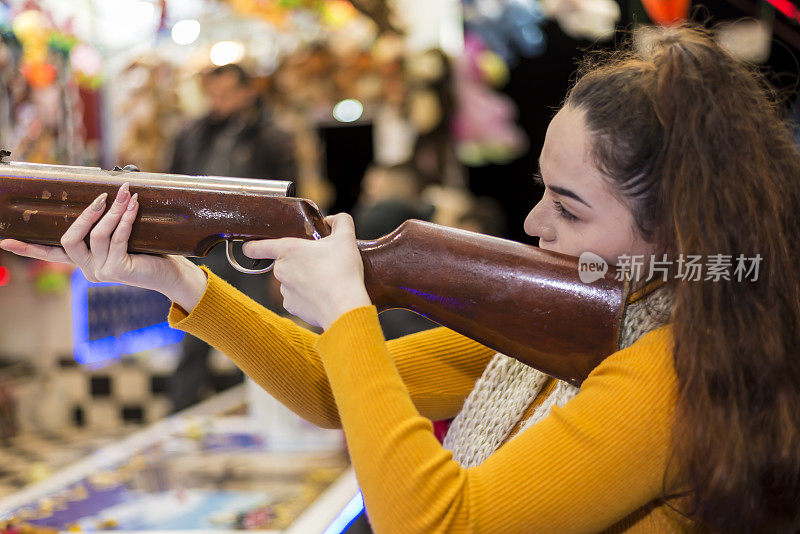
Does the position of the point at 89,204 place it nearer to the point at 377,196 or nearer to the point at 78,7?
the point at 377,196

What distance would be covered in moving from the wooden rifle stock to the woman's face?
0.04 meters

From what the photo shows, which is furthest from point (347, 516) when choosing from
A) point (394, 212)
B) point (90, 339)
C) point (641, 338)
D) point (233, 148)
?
point (90, 339)

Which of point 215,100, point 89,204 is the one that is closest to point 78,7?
point 215,100

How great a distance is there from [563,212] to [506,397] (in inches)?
12.1

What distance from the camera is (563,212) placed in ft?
3.35

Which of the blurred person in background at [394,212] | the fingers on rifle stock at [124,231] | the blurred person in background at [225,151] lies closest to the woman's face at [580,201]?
the fingers on rifle stock at [124,231]

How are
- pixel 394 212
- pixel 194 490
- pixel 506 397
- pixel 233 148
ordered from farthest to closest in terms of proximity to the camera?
pixel 233 148
pixel 394 212
pixel 194 490
pixel 506 397

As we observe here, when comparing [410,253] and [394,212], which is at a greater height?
[410,253]

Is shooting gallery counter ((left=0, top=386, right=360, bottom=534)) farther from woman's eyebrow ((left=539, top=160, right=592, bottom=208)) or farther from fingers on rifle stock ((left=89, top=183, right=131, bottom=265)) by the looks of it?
woman's eyebrow ((left=539, top=160, right=592, bottom=208))

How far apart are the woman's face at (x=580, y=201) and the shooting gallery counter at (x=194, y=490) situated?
752mm

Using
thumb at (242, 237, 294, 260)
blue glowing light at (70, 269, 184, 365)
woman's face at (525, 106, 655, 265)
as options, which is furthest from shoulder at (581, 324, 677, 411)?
blue glowing light at (70, 269, 184, 365)

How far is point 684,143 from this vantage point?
3.05 feet

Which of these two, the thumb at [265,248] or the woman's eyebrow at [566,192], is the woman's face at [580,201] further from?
the thumb at [265,248]

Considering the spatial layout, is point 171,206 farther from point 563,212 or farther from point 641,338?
point 641,338
